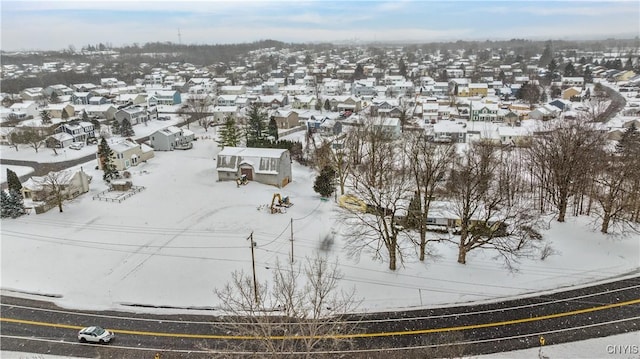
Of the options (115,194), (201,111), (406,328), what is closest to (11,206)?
(115,194)

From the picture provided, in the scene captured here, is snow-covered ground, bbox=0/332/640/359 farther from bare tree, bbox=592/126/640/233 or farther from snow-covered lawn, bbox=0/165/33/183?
snow-covered lawn, bbox=0/165/33/183

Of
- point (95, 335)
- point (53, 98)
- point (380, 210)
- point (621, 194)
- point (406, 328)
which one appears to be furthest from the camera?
point (53, 98)

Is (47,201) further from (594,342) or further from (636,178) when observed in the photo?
(636,178)

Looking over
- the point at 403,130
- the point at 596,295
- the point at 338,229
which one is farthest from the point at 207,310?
the point at 403,130

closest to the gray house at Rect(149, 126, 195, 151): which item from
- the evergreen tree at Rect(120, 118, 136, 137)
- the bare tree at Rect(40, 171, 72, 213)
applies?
the evergreen tree at Rect(120, 118, 136, 137)

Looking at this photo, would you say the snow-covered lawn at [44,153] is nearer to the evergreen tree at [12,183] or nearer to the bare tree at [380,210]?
the evergreen tree at [12,183]

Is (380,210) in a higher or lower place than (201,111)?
lower

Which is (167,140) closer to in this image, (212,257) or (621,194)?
(212,257)
